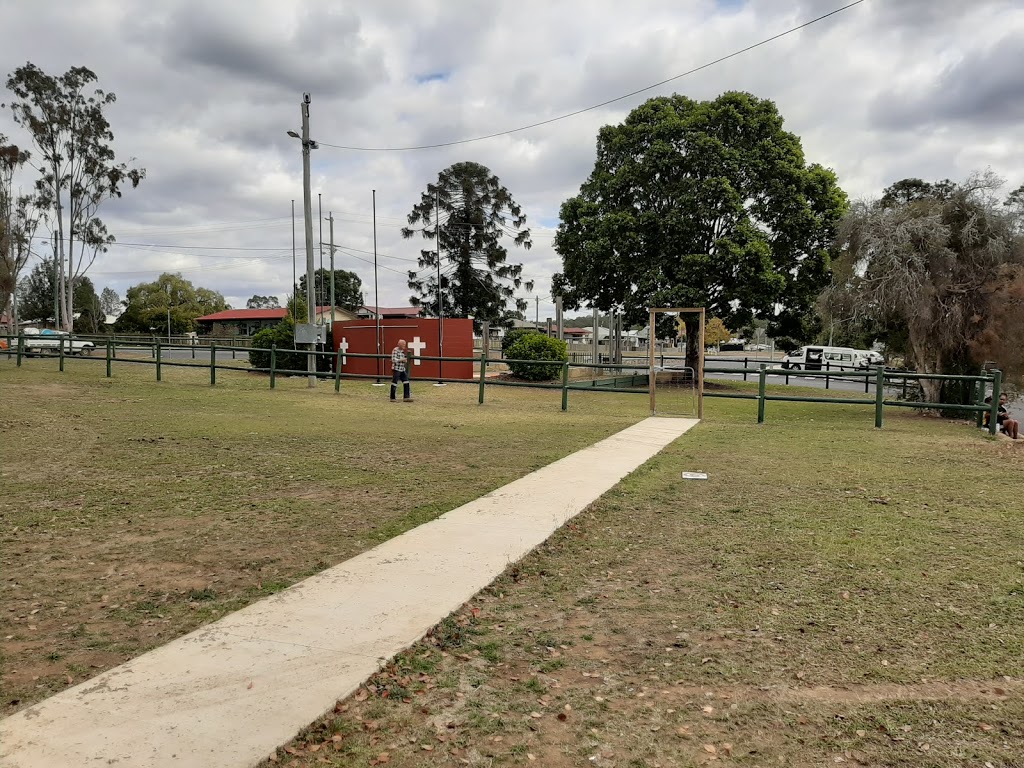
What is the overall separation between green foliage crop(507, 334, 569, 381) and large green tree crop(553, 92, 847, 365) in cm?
327

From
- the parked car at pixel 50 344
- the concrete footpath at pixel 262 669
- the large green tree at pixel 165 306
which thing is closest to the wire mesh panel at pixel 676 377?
the concrete footpath at pixel 262 669

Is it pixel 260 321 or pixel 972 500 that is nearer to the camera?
pixel 972 500

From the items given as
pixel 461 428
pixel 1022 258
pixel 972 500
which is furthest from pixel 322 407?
pixel 1022 258

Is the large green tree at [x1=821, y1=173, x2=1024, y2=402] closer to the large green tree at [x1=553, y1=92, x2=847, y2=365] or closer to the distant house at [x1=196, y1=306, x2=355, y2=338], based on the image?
the large green tree at [x1=553, y1=92, x2=847, y2=365]

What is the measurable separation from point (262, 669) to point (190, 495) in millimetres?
3751

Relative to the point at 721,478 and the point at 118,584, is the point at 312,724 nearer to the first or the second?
the point at 118,584

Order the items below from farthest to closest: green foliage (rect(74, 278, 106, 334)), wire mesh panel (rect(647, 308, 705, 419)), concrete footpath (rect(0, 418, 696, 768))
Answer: green foliage (rect(74, 278, 106, 334)) < wire mesh panel (rect(647, 308, 705, 419)) < concrete footpath (rect(0, 418, 696, 768))

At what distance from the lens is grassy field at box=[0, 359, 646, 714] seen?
3.62 meters

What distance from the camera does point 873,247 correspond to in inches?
639

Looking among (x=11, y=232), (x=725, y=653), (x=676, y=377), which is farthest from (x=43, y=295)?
(x=725, y=653)

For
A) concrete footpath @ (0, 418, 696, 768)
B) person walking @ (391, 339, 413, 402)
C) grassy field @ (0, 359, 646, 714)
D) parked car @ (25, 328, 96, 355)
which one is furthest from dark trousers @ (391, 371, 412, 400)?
parked car @ (25, 328, 96, 355)

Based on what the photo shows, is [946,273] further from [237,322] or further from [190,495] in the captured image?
[237,322]

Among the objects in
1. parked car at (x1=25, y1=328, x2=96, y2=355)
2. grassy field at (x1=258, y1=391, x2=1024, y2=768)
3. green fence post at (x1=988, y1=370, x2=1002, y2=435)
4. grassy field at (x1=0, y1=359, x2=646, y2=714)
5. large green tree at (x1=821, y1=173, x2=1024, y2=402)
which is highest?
large green tree at (x1=821, y1=173, x2=1024, y2=402)

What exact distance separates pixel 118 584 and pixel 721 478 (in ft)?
19.0
